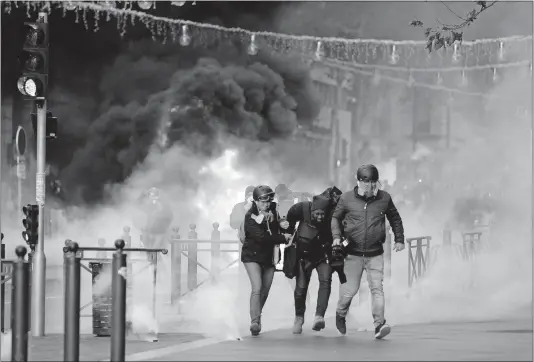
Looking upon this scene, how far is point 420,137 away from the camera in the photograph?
1983 inches

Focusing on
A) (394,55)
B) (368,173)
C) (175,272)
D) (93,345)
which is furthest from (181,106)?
(93,345)

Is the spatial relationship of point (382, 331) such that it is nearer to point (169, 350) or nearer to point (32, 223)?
point (169, 350)

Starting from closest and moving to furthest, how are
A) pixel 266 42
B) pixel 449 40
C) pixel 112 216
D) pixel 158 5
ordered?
1. pixel 449 40
2. pixel 158 5
3. pixel 112 216
4. pixel 266 42

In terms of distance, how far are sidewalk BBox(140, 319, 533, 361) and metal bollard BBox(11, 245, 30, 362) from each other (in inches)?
57.6

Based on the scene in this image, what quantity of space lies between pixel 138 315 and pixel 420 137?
35.5 meters

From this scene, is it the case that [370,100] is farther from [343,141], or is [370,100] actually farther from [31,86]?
[31,86]

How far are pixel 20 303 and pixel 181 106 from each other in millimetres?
37941

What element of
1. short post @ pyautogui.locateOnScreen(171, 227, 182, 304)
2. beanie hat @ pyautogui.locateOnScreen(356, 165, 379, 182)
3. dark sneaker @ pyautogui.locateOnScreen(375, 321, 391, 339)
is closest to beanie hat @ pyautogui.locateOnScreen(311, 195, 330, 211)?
beanie hat @ pyautogui.locateOnScreen(356, 165, 379, 182)

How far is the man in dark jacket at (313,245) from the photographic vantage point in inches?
618

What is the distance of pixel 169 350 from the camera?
13422 mm

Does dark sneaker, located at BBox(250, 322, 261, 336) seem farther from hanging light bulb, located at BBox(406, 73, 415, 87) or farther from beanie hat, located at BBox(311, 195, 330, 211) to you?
hanging light bulb, located at BBox(406, 73, 415, 87)

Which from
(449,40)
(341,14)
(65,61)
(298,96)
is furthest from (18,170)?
(449,40)

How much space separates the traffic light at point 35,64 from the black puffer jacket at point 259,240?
8.33 ft

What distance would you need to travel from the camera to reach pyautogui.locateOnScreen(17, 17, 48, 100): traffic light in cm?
1555
